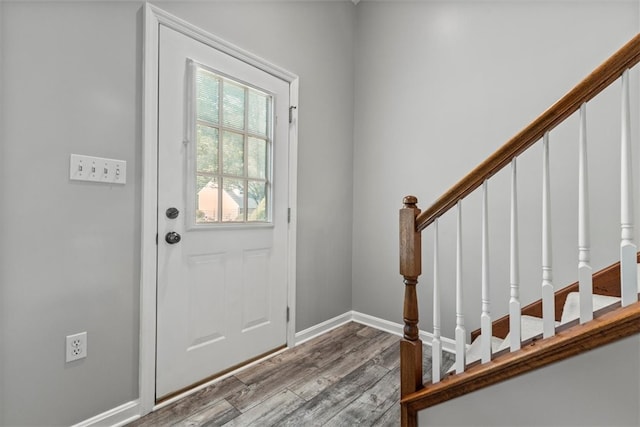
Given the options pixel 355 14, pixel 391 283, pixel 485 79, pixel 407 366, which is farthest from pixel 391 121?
pixel 407 366

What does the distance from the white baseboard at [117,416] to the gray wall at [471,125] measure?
183 centimetres

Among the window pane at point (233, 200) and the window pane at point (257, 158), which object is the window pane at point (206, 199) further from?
the window pane at point (257, 158)

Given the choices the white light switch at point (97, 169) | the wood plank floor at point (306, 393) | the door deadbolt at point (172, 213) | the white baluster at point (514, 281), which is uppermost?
the white light switch at point (97, 169)

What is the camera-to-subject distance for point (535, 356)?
1047 mm

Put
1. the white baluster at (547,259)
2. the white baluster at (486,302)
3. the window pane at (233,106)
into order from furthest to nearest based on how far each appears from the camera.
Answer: the window pane at (233,106), the white baluster at (486,302), the white baluster at (547,259)

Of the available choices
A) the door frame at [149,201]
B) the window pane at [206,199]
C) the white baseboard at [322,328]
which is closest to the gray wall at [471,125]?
the white baseboard at [322,328]

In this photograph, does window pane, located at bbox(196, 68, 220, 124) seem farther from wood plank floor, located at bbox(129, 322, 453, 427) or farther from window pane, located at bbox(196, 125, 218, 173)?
wood plank floor, located at bbox(129, 322, 453, 427)

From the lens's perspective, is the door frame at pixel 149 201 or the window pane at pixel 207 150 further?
the window pane at pixel 207 150

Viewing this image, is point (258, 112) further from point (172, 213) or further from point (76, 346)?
point (76, 346)

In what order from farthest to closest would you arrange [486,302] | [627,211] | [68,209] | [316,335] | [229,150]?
1. [316,335]
2. [229,150]
3. [68,209]
4. [486,302]
5. [627,211]

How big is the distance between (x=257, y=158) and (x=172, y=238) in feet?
2.50

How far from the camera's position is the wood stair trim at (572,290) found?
5.49ft

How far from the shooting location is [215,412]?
1554mm

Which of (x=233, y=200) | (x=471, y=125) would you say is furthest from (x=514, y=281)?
(x=233, y=200)
